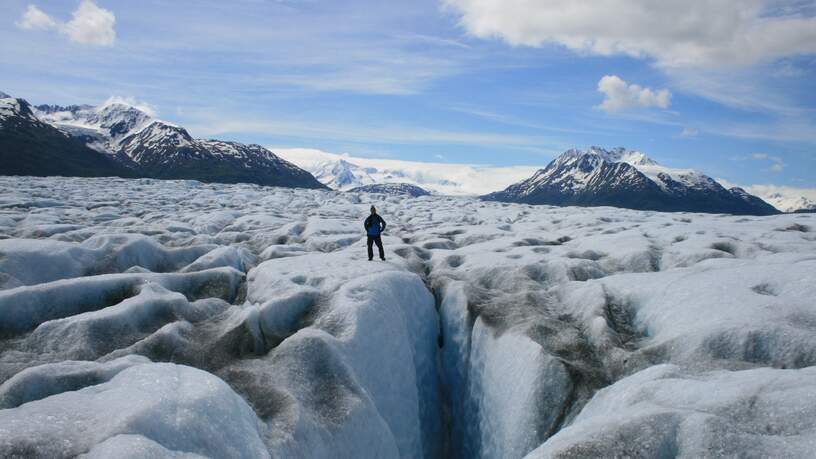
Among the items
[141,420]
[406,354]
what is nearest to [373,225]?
[406,354]

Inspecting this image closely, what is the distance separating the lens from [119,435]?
25.2ft

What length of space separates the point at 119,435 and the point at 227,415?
83.0 inches

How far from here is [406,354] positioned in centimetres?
1616

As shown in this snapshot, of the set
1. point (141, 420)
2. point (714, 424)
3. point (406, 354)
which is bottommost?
point (406, 354)

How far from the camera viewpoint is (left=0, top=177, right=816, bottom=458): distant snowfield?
26.7 feet

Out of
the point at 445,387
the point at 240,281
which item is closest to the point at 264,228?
the point at 240,281

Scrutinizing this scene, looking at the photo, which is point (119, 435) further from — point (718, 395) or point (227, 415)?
point (718, 395)

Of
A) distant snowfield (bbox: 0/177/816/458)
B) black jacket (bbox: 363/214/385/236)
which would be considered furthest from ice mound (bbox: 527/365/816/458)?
black jacket (bbox: 363/214/385/236)

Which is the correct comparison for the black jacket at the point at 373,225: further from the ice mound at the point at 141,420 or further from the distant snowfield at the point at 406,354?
the ice mound at the point at 141,420

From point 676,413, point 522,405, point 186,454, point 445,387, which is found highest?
point 676,413

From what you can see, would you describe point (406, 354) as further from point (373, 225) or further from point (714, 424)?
point (714, 424)

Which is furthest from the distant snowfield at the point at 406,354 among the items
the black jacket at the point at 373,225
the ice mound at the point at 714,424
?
the black jacket at the point at 373,225

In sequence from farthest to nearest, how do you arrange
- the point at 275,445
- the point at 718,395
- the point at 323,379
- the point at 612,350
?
the point at 612,350, the point at 323,379, the point at 275,445, the point at 718,395

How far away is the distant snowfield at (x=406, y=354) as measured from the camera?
320 inches
